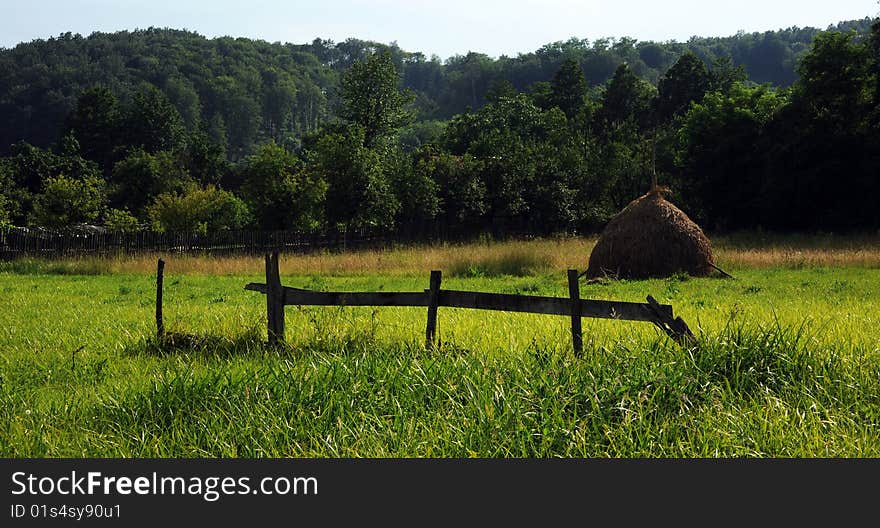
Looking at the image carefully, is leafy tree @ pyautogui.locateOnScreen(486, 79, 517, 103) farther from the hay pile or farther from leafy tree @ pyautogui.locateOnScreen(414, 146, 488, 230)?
the hay pile

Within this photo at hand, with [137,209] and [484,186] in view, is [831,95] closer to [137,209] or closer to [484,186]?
[484,186]

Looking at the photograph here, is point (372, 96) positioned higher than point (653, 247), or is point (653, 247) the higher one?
point (372, 96)

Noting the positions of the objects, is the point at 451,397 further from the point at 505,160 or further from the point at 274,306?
the point at 505,160

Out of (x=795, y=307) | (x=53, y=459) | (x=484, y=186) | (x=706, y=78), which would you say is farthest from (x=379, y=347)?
(x=706, y=78)

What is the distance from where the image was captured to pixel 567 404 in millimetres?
5586

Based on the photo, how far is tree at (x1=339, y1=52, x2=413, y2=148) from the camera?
59188 mm

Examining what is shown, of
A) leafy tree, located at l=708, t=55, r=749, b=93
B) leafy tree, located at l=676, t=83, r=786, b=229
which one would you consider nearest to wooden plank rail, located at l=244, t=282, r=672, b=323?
leafy tree, located at l=676, t=83, r=786, b=229

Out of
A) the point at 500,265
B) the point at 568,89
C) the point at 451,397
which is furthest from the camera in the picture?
the point at 568,89

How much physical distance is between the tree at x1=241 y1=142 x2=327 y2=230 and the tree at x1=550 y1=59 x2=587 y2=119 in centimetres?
4113

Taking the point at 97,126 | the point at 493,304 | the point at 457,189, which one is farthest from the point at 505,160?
the point at 97,126

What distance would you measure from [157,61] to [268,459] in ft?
472

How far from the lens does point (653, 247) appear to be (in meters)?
A: 22.0

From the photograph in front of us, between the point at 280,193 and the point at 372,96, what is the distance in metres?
21.3

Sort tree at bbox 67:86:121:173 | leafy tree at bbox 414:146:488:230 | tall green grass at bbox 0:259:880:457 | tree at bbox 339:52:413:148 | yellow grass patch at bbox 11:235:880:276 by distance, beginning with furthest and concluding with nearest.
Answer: tree at bbox 67:86:121:173
tree at bbox 339:52:413:148
leafy tree at bbox 414:146:488:230
yellow grass patch at bbox 11:235:880:276
tall green grass at bbox 0:259:880:457
